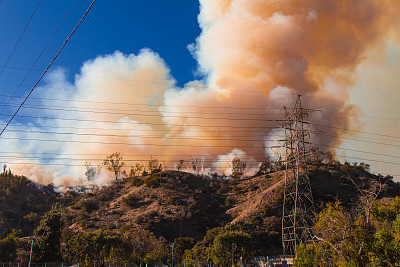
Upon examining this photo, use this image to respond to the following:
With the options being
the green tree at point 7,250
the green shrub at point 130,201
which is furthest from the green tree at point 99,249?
the green shrub at point 130,201

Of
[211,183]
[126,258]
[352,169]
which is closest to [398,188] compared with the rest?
[352,169]

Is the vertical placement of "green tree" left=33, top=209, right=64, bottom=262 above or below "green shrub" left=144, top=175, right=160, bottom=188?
below

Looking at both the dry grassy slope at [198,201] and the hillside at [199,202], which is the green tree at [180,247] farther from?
the dry grassy slope at [198,201]

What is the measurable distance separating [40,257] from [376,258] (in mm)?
56799

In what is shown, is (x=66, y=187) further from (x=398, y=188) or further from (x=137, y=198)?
(x=398, y=188)

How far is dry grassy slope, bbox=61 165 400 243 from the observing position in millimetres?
82625

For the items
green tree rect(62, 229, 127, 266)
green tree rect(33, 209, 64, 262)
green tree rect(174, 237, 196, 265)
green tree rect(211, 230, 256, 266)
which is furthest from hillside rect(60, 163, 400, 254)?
green tree rect(62, 229, 127, 266)

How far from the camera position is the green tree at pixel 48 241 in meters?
58.4

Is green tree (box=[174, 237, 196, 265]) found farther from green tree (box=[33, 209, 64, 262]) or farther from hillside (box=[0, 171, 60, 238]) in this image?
hillside (box=[0, 171, 60, 238])

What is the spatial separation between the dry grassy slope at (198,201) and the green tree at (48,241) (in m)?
19.8

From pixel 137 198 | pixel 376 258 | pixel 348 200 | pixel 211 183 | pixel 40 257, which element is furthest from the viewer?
pixel 211 183

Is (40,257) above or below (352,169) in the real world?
below

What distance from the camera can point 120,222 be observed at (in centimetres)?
8419

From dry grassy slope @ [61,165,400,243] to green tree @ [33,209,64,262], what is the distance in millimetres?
19765
